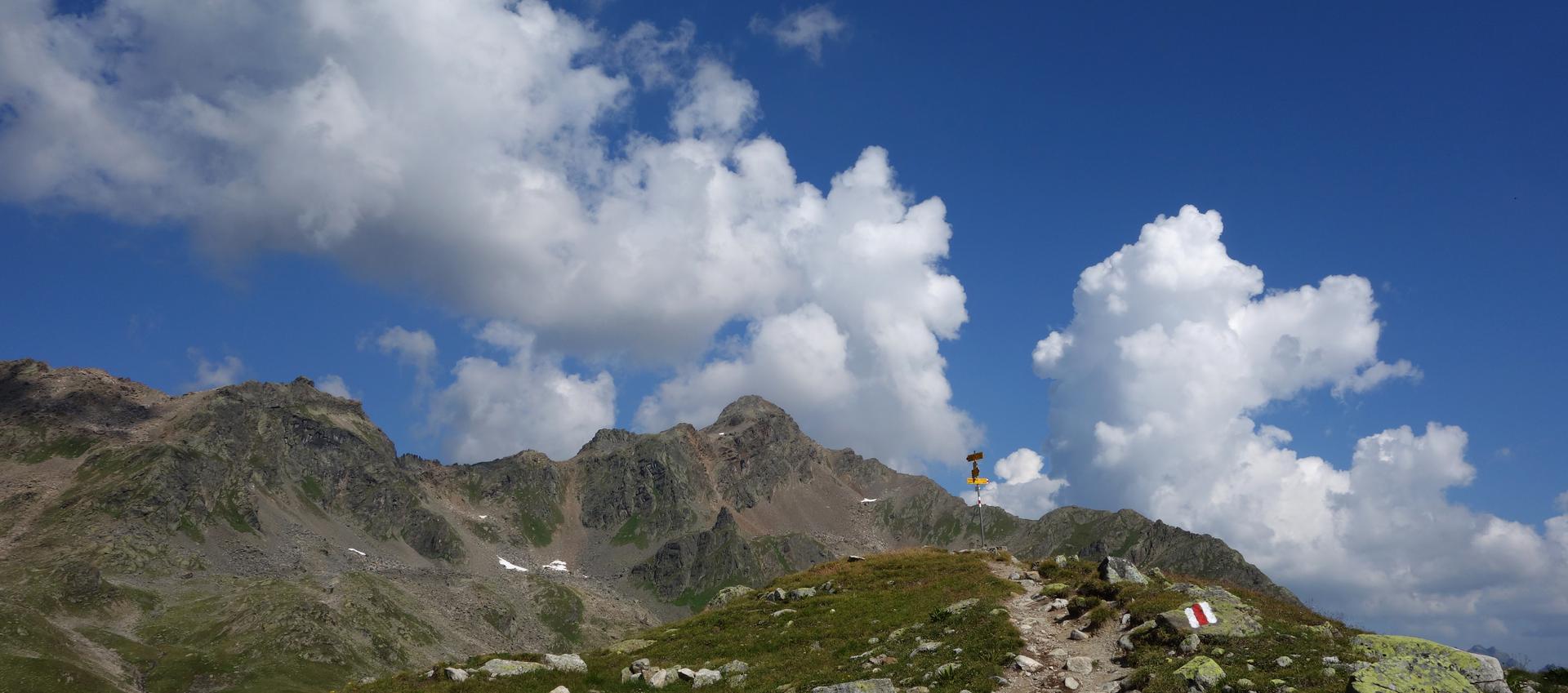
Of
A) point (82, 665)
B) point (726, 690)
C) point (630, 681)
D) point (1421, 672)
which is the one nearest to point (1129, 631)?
point (1421, 672)

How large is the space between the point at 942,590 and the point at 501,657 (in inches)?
895

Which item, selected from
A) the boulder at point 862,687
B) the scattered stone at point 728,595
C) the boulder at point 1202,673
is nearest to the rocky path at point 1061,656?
the boulder at point 1202,673

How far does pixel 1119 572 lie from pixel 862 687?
2091 centimetres

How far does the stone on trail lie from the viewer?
109 ft

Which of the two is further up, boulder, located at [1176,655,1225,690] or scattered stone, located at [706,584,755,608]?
scattered stone, located at [706,584,755,608]

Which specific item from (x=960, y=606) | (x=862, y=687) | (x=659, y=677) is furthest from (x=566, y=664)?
(x=960, y=606)

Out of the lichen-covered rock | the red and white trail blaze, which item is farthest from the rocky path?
the lichen-covered rock

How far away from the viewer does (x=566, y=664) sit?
121 feet

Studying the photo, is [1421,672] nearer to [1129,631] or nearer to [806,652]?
[1129,631]

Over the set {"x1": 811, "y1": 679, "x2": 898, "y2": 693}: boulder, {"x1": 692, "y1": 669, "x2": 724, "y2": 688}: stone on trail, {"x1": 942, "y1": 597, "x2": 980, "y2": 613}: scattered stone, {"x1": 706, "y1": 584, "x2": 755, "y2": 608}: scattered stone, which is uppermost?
{"x1": 706, "y1": 584, "x2": 755, "y2": 608}: scattered stone

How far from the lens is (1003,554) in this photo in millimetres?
59125

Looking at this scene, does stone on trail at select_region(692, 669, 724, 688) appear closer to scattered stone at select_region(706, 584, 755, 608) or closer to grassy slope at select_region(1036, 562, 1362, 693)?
grassy slope at select_region(1036, 562, 1362, 693)

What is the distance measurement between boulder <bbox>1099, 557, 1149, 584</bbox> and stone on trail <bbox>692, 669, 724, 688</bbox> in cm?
1999

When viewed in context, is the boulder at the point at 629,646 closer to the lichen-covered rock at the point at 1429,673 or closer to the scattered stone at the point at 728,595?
the scattered stone at the point at 728,595
